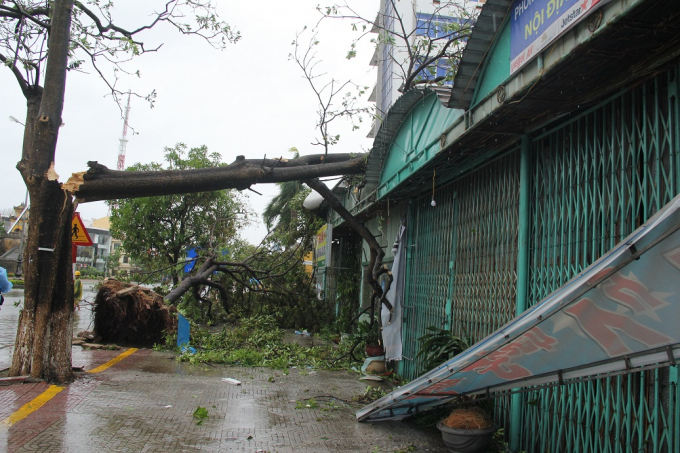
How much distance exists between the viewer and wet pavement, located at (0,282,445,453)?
488 cm

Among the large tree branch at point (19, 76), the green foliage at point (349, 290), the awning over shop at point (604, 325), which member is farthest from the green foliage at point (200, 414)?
the green foliage at point (349, 290)

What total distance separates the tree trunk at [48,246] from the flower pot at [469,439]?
5323 mm

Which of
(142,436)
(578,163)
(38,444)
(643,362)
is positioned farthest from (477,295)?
(38,444)

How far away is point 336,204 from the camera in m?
10.5

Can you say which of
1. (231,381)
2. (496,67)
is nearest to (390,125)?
(496,67)

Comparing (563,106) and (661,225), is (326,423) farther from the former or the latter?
(661,225)

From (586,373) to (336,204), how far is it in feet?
24.4

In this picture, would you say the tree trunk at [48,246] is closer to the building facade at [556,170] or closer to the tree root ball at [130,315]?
the tree root ball at [130,315]

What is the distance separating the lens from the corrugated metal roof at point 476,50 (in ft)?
15.2

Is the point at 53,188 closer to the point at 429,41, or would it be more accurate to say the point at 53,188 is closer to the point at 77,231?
the point at 77,231

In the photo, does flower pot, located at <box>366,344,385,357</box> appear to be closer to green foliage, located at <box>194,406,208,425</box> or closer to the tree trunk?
green foliage, located at <box>194,406,208,425</box>

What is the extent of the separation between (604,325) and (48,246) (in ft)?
23.4

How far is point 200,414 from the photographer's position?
5855 mm

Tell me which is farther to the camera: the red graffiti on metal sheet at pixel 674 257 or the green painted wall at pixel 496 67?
the green painted wall at pixel 496 67
